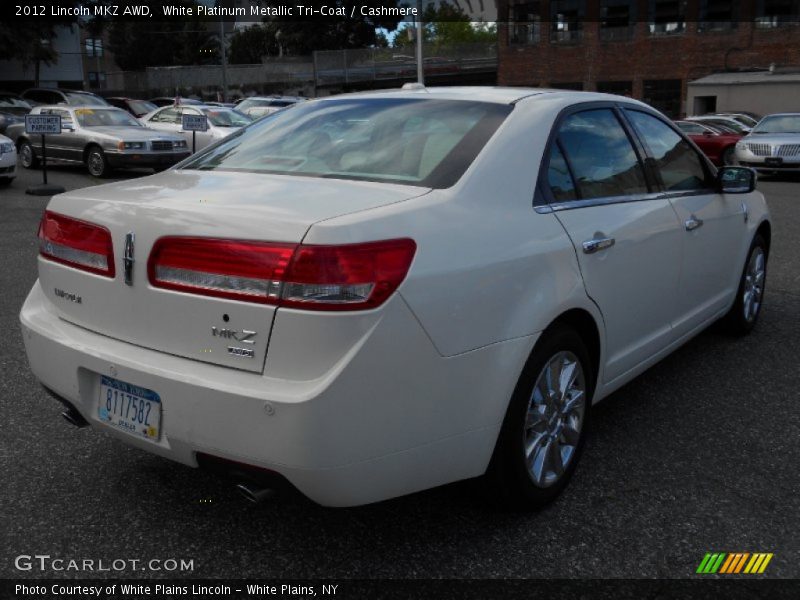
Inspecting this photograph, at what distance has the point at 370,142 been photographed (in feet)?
10.4

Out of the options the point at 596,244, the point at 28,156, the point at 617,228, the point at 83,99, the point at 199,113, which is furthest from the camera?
the point at 83,99

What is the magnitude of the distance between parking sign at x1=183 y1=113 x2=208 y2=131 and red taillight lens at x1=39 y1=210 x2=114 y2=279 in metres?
12.0

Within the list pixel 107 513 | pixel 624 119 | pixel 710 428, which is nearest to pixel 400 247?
pixel 107 513

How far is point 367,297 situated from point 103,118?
1591 cm

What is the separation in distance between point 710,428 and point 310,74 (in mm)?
56578

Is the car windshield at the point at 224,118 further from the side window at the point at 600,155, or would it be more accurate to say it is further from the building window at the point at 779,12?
the building window at the point at 779,12

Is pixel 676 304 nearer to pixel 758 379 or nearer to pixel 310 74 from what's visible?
pixel 758 379

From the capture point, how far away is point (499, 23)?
164 feet

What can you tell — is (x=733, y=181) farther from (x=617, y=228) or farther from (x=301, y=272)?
(x=301, y=272)

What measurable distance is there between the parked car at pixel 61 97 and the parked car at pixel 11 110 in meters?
0.81

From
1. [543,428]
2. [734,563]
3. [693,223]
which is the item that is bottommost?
[734,563]

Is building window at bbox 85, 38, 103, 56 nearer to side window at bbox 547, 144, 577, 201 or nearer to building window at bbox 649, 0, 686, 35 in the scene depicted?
building window at bbox 649, 0, 686, 35

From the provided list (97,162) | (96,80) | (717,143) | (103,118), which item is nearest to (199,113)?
(103,118)

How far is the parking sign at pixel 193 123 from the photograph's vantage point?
14.5 metres
